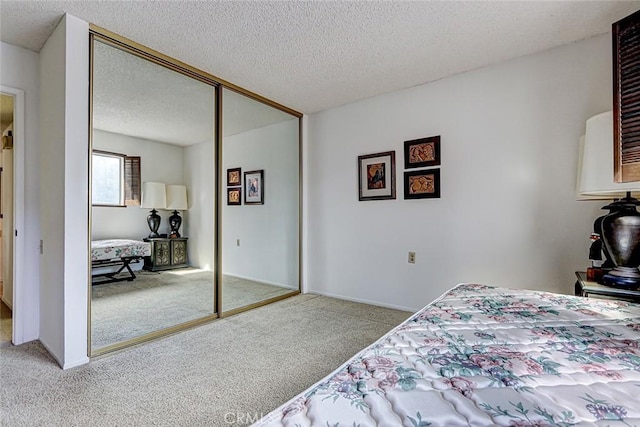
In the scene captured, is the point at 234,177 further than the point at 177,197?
Yes

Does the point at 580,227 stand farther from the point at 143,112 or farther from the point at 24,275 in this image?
the point at 24,275

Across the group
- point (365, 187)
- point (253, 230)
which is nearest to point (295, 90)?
point (365, 187)

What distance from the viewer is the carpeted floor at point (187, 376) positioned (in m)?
1.62

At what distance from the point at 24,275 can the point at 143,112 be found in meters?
1.67

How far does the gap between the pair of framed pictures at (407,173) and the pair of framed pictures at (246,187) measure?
1.18m

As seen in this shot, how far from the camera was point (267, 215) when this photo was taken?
3.76 metres

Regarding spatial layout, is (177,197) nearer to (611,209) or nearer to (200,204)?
(200,204)

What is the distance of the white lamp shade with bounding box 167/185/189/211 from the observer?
2.92m

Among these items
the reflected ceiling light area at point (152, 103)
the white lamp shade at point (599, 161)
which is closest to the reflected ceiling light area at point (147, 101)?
the reflected ceiling light area at point (152, 103)

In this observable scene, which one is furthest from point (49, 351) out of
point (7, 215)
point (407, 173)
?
point (407, 173)

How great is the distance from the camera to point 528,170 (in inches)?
106

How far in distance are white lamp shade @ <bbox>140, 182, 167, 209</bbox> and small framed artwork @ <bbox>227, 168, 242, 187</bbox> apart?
67 cm

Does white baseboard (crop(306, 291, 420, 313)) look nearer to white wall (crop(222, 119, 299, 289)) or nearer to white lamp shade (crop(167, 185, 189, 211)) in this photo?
white wall (crop(222, 119, 299, 289))

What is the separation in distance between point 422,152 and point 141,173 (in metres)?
2.69
